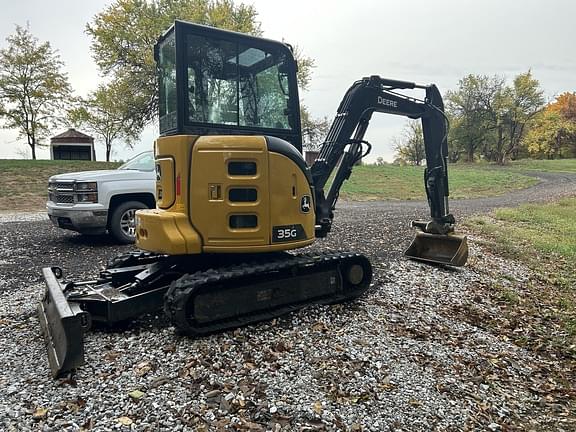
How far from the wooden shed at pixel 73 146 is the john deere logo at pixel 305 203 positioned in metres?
33.7

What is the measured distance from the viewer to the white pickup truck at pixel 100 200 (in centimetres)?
839

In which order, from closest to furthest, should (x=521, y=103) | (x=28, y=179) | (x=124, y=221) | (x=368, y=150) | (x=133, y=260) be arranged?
1. (x=133, y=260)
2. (x=368, y=150)
3. (x=124, y=221)
4. (x=28, y=179)
5. (x=521, y=103)

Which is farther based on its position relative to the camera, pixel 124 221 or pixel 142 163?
pixel 142 163

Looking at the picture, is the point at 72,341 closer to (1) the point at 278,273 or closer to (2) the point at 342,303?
(1) the point at 278,273

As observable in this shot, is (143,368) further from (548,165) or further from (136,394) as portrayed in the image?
(548,165)

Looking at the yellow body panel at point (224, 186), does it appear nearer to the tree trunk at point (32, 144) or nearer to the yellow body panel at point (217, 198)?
the yellow body panel at point (217, 198)

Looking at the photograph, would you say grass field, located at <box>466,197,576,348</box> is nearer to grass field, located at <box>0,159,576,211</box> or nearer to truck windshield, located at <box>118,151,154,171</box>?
truck windshield, located at <box>118,151,154,171</box>

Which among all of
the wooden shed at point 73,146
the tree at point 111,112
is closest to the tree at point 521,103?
the tree at point 111,112

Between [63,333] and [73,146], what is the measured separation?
3479 cm

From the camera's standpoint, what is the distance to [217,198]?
4352 millimetres

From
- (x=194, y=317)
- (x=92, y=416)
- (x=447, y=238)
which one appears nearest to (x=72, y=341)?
(x=92, y=416)

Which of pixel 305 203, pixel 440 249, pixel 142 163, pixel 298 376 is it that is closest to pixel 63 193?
pixel 142 163

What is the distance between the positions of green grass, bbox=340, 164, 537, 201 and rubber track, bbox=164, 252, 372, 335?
16.7 m

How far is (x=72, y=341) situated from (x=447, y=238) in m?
5.88
